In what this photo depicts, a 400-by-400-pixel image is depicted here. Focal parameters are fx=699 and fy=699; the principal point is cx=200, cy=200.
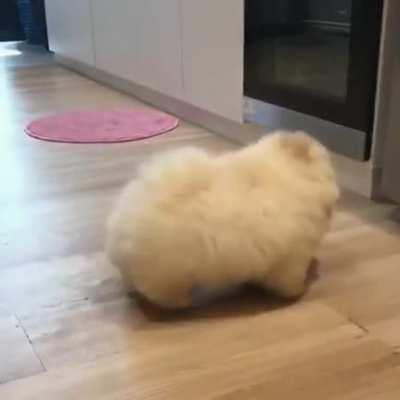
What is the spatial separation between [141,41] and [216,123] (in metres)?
0.60

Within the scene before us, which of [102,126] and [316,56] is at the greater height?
[316,56]

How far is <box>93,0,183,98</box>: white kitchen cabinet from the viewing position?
95.8 inches

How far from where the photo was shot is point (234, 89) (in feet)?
6.85

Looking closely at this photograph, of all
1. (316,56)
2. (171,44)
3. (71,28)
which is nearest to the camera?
(316,56)

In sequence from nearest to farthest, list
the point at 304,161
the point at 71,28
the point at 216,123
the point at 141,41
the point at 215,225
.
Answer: the point at 215,225
the point at 304,161
the point at 216,123
the point at 141,41
the point at 71,28

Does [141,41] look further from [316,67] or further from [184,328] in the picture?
[184,328]

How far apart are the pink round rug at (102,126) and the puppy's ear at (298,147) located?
1.06 meters

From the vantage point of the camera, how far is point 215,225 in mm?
1052

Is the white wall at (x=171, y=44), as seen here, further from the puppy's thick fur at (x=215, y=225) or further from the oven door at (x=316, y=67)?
the puppy's thick fur at (x=215, y=225)

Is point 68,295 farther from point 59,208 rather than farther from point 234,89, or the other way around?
point 234,89

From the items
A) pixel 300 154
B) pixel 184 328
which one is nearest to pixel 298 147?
pixel 300 154

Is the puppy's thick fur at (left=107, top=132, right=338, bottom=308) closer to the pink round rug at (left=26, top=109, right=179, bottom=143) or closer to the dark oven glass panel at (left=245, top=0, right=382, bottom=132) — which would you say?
the dark oven glass panel at (left=245, top=0, right=382, bottom=132)

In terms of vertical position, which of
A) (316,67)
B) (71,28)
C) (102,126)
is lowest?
(102,126)

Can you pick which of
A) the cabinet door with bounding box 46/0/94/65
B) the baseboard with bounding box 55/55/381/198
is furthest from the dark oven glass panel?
the cabinet door with bounding box 46/0/94/65
